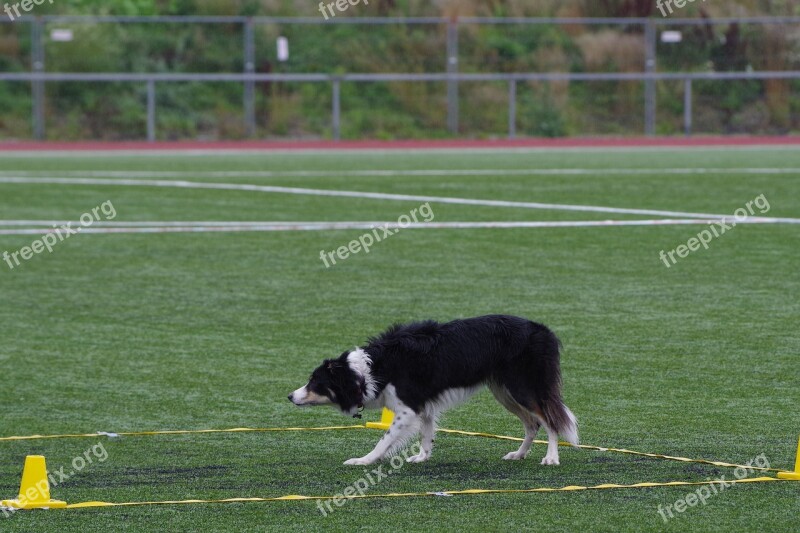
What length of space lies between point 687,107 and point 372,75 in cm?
942

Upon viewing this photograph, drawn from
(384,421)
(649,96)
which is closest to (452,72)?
(649,96)

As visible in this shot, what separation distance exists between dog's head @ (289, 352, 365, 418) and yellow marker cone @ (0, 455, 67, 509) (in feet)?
4.92

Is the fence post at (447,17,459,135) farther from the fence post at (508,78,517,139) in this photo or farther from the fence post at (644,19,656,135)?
the fence post at (644,19,656,135)

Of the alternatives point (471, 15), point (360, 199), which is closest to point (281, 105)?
point (471, 15)

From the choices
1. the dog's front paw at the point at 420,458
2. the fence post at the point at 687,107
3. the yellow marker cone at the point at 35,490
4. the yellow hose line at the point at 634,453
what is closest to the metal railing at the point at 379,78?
the fence post at the point at 687,107

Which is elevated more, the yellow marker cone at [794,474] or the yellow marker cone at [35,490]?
the yellow marker cone at [35,490]

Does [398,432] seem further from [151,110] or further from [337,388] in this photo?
[151,110]

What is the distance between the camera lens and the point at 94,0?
167 feet

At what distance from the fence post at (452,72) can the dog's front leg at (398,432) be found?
3565 cm

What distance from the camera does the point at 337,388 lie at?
24.2 feet

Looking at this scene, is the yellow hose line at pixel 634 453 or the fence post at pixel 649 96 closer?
the yellow hose line at pixel 634 453

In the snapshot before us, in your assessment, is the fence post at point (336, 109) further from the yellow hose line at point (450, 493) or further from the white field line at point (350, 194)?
the yellow hose line at point (450, 493)

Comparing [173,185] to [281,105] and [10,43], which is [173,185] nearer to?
[281,105]

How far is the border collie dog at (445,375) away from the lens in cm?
730
